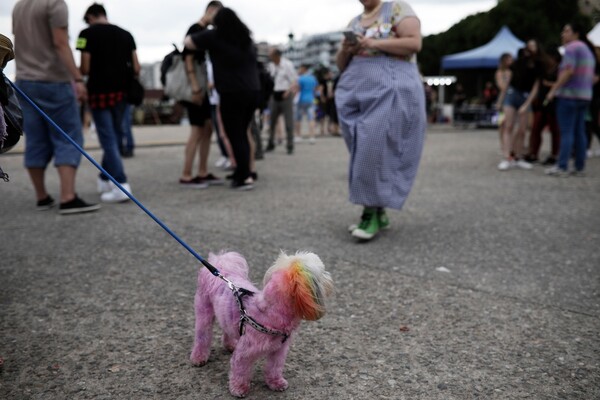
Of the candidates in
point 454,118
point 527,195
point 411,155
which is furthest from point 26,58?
point 454,118

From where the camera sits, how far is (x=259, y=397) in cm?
209

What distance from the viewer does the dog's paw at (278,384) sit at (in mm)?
2113

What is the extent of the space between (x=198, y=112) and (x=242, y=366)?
471 cm

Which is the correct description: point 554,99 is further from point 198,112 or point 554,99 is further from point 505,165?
point 198,112

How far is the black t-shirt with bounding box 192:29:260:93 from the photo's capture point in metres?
5.79

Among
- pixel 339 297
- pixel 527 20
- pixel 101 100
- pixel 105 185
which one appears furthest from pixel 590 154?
pixel 527 20

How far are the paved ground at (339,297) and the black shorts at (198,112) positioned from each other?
0.91m

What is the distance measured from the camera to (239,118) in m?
6.23

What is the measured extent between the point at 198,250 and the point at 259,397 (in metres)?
2.06

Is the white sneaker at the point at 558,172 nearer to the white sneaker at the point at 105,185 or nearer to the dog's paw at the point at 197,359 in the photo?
the white sneaker at the point at 105,185

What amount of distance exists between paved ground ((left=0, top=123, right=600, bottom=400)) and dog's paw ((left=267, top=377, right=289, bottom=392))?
0.10 ft

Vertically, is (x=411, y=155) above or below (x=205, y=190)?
above

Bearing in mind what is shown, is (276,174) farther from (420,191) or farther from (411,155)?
(411,155)

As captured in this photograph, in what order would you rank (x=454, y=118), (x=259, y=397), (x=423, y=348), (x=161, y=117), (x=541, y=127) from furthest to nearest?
(x=161, y=117)
(x=454, y=118)
(x=541, y=127)
(x=423, y=348)
(x=259, y=397)
